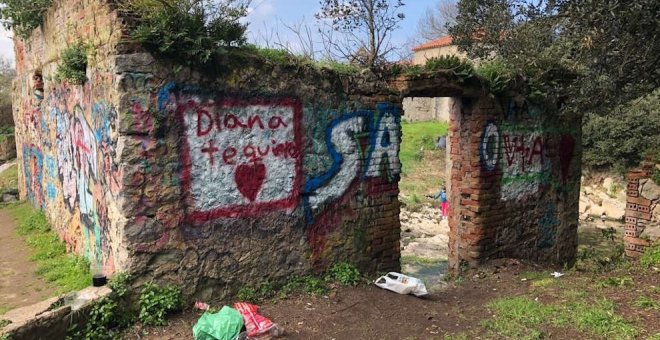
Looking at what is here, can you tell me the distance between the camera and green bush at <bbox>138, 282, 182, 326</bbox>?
4.24 m

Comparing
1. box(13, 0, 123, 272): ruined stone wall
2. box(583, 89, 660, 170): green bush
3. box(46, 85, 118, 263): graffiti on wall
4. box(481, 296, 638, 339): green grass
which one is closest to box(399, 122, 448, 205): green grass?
box(583, 89, 660, 170): green bush

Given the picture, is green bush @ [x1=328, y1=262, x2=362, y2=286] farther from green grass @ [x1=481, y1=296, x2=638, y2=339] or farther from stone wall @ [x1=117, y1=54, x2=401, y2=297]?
green grass @ [x1=481, y1=296, x2=638, y2=339]

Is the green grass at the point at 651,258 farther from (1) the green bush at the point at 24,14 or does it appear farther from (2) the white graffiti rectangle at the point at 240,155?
(1) the green bush at the point at 24,14

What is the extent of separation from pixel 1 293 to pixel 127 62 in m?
3.06

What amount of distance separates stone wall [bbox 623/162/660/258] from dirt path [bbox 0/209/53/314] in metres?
7.00

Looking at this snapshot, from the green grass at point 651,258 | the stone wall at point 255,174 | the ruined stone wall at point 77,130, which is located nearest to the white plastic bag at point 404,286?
the stone wall at point 255,174

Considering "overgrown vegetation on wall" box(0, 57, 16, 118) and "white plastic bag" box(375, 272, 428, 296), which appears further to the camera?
"overgrown vegetation on wall" box(0, 57, 16, 118)

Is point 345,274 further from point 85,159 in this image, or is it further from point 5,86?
point 5,86

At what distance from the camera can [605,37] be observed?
448 cm

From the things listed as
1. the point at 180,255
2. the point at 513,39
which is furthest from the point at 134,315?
the point at 513,39

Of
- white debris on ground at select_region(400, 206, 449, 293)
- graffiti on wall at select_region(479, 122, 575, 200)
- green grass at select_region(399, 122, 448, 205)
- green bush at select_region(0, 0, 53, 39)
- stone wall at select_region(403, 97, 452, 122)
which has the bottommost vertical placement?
white debris on ground at select_region(400, 206, 449, 293)

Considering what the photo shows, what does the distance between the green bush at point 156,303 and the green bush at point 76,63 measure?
7.53ft

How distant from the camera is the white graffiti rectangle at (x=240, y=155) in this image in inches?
177

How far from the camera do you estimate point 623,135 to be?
52.0 feet
